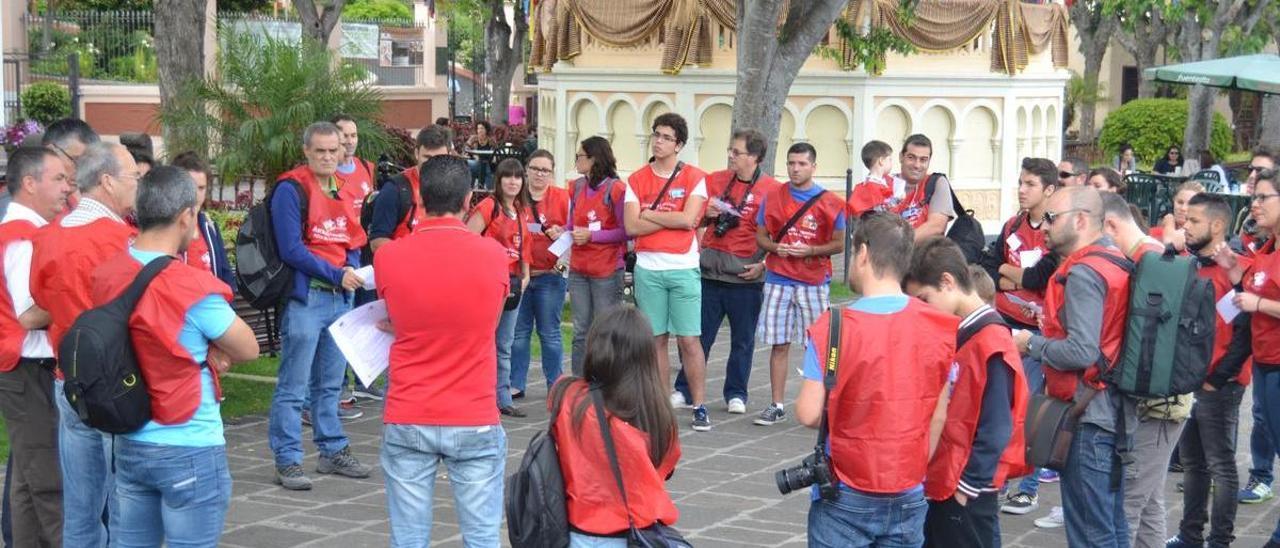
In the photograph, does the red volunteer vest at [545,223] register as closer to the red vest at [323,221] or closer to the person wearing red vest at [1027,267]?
the red vest at [323,221]

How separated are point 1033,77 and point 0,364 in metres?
18.4

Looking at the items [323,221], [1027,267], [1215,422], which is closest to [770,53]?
[1027,267]

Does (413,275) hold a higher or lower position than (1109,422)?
higher

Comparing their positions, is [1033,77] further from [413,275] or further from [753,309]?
[413,275]

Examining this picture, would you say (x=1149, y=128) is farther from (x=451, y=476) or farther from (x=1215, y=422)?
(x=451, y=476)

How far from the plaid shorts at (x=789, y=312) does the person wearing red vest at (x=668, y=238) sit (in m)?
0.48

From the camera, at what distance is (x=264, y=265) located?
806cm

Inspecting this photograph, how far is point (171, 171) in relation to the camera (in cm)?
518

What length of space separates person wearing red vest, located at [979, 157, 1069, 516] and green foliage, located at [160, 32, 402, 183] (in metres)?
8.11

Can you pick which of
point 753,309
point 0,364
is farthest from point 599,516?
point 753,309

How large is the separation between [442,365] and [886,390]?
165 cm

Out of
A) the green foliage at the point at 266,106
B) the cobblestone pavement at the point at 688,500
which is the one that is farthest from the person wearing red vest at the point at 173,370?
the green foliage at the point at 266,106

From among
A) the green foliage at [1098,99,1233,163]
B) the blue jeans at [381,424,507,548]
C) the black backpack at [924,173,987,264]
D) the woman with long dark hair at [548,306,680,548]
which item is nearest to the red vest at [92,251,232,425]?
the blue jeans at [381,424,507,548]

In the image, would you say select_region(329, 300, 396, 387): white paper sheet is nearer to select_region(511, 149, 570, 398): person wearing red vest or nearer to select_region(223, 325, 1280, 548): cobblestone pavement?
select_region(223, 325, 1280, 548): cobblestone pavement
